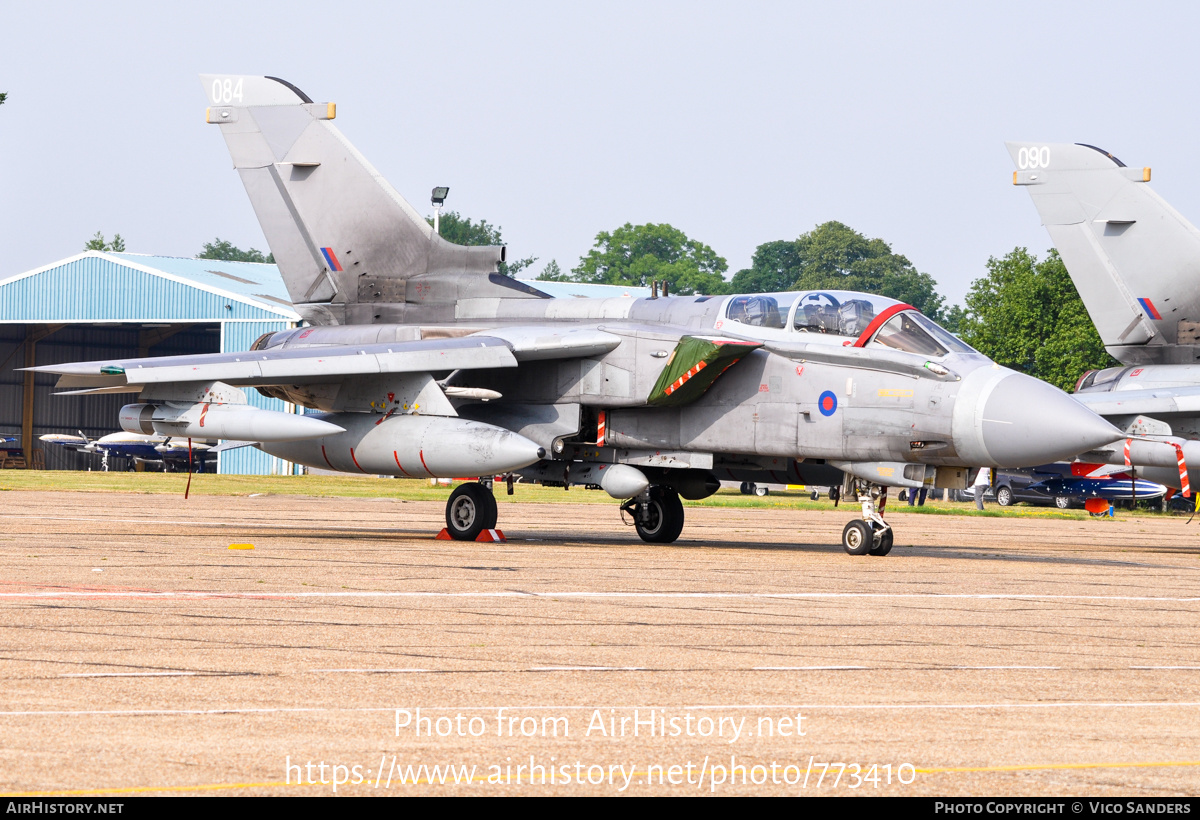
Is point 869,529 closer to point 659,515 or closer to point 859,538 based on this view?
point 859,538

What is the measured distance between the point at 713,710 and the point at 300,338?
13.9 metres

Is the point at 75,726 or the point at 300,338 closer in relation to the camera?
the point at 75,726

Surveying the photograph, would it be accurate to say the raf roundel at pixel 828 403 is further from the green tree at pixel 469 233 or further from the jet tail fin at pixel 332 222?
the green tree at pixel 469 233

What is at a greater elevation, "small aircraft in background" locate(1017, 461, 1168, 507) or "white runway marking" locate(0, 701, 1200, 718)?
"white runway marking" locate(0, 701, 1200, 718)

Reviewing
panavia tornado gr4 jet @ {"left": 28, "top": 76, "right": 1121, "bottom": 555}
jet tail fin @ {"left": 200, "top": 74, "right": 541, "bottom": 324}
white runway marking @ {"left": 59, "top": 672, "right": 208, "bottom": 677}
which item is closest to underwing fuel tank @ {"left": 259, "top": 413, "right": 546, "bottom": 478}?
panavia tornado gr4 jet @ {"left": 28, "top": 76, "right": 1121, "bottom": 555}

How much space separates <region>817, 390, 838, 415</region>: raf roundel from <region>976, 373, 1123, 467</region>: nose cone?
66.6 inches

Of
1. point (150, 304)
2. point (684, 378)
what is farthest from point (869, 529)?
point (150, 304)

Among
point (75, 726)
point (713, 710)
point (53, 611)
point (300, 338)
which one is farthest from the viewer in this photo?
point (300, 338)

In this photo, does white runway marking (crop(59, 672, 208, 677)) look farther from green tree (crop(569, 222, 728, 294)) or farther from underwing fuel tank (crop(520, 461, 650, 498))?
green tree (crop(569, 222, 728, 294))

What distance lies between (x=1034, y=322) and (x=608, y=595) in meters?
61.7

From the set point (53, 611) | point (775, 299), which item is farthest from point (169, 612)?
point (775, 299)

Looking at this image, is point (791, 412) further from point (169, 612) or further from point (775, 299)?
point (169, 612)

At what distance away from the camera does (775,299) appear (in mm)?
16250

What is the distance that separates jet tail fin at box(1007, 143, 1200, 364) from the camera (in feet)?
66.0
